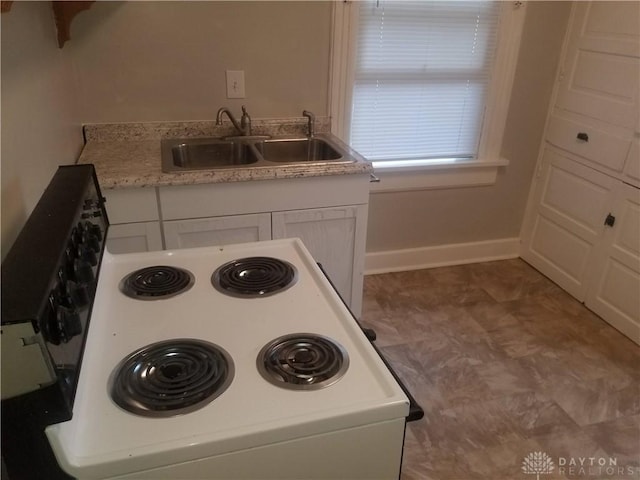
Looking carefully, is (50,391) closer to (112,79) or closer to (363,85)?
(112,79)

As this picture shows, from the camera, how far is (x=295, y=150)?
2.48m

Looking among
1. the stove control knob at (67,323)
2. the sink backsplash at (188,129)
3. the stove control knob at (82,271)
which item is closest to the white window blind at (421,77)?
the sink backsplash at (188,129)

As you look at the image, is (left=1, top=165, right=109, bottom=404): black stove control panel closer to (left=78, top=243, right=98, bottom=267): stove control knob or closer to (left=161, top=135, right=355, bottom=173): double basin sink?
(left=78, top=243, right=98, bottom=267): stove control knob

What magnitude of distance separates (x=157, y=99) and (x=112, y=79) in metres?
0.21

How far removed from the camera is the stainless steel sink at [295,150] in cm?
242

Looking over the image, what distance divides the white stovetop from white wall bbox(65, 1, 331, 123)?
124 cm

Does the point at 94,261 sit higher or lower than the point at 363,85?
lower

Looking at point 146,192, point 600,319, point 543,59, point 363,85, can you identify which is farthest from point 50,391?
point 543,59

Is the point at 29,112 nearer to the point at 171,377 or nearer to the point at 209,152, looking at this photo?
the point at 171,377

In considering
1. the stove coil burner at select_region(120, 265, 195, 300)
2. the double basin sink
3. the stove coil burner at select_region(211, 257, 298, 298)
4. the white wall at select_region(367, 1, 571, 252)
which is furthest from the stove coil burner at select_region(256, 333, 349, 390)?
the white wall at select_region(367, 1, 571, 252)

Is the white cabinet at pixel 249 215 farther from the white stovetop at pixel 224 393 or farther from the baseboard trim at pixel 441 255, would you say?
the baseboard trim at pixel 441 255

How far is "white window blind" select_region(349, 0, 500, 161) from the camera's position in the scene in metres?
2.54

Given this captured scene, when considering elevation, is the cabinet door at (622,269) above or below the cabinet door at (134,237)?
below

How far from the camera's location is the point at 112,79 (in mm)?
2211
